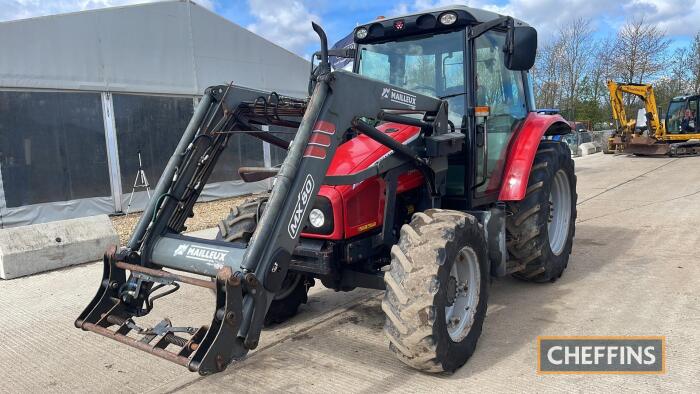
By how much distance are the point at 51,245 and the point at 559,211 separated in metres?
6.04

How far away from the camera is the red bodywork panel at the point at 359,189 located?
359 centimetres

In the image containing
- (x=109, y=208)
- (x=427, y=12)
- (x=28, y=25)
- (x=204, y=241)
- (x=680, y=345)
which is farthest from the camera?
(x=109, y=208)

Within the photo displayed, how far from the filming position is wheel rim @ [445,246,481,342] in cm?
352

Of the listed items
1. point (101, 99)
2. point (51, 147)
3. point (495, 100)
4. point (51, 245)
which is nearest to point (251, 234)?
point (495, 100)

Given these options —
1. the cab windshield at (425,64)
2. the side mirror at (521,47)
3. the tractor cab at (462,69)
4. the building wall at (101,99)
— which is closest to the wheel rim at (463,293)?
the tractor cab at (462,69)

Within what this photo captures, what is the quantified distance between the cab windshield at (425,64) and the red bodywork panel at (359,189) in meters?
0.56

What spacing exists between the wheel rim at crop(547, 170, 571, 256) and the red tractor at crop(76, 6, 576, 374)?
21 centimetres

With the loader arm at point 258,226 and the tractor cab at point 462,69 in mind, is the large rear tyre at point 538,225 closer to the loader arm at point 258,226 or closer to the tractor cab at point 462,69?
the tractor cab at point 462,69

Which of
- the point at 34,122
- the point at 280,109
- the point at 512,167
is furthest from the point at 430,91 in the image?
the point at 34,122

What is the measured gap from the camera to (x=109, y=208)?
34.8ft

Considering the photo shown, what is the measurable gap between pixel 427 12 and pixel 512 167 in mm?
1523

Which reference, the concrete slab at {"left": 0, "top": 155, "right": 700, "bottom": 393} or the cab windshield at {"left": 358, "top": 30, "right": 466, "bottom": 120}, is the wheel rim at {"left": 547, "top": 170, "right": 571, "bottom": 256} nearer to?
the concrete slab at {"left": 0, "top": 155, "right": 700, "bottom": 393}

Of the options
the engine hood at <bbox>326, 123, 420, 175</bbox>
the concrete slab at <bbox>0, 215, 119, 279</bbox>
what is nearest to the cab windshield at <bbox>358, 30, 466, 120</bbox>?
the engine hood at <bbox>326, 123, 420, 175</bbox>

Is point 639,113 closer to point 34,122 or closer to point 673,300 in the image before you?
point 673,300
